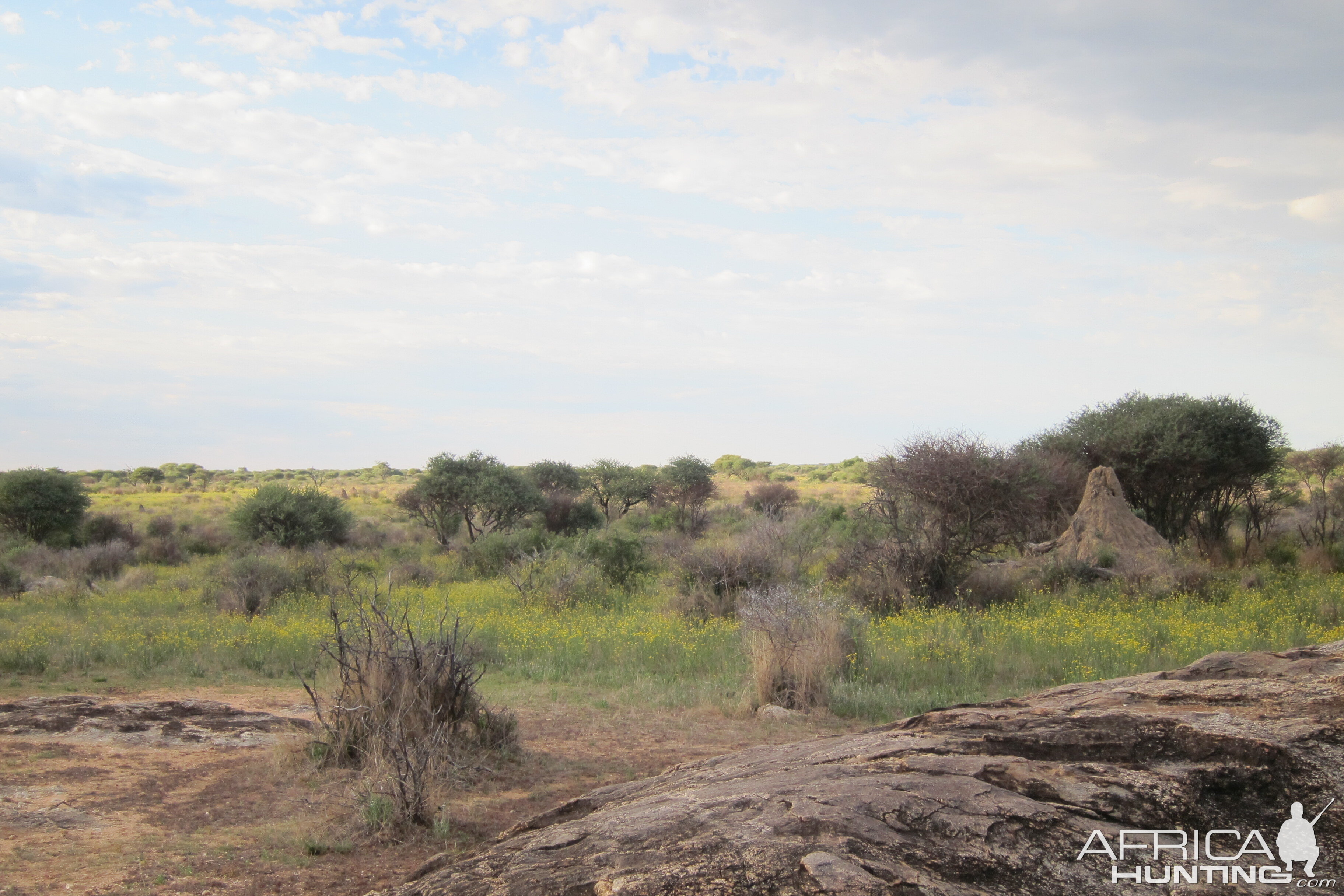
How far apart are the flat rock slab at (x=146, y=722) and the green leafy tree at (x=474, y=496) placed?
17.8m

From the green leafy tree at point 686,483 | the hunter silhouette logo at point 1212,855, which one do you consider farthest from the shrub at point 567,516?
the hunter silhouette logo at point 1212,855

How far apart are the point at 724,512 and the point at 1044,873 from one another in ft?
113

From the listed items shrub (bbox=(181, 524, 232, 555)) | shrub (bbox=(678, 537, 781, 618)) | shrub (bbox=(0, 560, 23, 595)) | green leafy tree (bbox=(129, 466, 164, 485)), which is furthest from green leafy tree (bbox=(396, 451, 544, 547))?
green leafy tree (bbox=(129, 466, 164, 485))

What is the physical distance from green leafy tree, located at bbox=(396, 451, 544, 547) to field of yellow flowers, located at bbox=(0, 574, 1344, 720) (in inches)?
469

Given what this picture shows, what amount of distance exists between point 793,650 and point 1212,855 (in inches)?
286

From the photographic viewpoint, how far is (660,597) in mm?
16438

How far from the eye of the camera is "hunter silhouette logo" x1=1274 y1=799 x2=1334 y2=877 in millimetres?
2430

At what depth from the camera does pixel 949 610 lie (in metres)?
14.1

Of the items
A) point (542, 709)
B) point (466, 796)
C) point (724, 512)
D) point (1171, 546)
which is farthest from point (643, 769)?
point (724, 512)

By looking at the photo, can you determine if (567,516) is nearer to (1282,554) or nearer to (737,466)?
(1282,554)

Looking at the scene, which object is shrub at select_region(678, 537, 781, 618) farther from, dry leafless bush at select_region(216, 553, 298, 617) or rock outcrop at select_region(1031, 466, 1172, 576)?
dry leafless bush at select_region(216, 553, 298, 617)

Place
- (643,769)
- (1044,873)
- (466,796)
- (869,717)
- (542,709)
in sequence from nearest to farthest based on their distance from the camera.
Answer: (1044,873) → (466,796) → (643,769) → (869,717) → (542,709)

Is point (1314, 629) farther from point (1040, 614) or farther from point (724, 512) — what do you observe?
point (724, 512)

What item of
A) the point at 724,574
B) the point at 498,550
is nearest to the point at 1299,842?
the point at 724,574
